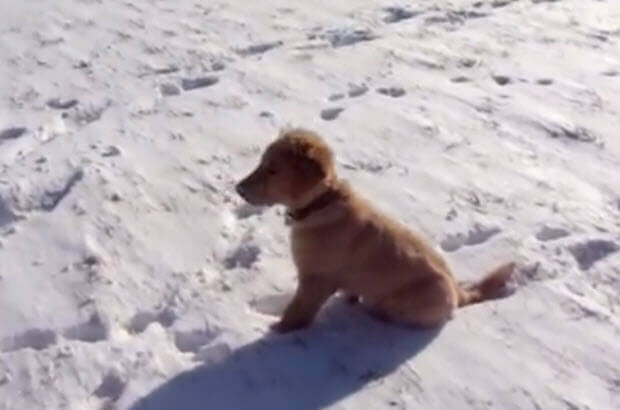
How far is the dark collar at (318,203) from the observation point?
4.51 meters

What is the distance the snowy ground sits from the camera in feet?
14.5

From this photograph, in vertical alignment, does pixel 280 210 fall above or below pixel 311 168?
below

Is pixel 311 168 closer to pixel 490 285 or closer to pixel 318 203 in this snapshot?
pixel 318 203

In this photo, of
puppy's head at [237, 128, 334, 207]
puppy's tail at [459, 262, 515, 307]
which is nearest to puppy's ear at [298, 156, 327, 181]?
puppy's head at [237, 128, 334, 207]

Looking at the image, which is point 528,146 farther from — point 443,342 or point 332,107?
point 443,342

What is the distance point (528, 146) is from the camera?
6.66 m

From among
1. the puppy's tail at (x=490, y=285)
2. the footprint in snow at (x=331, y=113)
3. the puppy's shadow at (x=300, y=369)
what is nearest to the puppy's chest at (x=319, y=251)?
the puppy's shadow at (x=300, y=369)

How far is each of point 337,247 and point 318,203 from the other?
7.7 inches

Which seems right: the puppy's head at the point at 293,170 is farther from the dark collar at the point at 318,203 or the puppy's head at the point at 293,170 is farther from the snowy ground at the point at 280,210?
the snowy ground at the point at 280,210

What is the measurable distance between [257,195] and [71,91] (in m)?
3.55

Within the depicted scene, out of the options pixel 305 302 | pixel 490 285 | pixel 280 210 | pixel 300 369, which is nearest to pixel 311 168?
pixel 305 302

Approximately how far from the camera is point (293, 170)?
4438mm

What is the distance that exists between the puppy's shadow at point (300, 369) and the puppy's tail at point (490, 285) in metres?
0.38

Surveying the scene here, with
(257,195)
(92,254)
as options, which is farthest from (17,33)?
(257,195)
